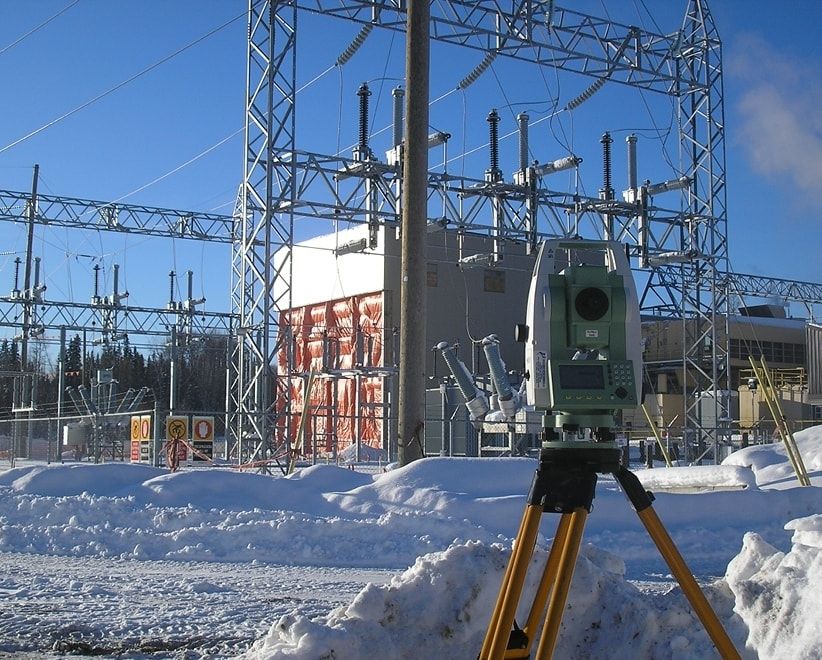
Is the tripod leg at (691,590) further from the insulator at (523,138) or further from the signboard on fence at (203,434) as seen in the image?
the insulator at (523,138)

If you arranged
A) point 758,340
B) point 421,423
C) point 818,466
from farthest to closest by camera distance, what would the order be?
1. point 758,340
2. point 818,466
3. point 421,423

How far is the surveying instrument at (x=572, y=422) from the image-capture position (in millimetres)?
3584

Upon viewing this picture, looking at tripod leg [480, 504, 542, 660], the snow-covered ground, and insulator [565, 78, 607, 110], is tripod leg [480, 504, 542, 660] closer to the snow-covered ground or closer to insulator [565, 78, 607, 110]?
the snow-covered ground

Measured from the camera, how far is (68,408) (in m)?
59.1

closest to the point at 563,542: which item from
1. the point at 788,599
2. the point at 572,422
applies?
the point at 572,422

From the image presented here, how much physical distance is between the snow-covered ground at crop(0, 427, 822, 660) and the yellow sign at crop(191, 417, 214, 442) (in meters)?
11.8

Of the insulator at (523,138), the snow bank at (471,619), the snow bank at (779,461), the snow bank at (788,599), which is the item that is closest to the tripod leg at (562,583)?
the snow bank at (788,599)

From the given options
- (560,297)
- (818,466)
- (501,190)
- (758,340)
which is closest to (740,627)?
(560,297)

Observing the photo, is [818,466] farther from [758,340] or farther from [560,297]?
[758,340]

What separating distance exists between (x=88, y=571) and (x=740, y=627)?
635cm

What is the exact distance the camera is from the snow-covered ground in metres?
5.02

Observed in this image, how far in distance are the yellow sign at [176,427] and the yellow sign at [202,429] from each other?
349 centimetres

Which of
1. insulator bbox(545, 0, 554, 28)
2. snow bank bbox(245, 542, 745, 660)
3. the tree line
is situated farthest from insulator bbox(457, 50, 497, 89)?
the tree line

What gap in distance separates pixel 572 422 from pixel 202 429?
953 inches
